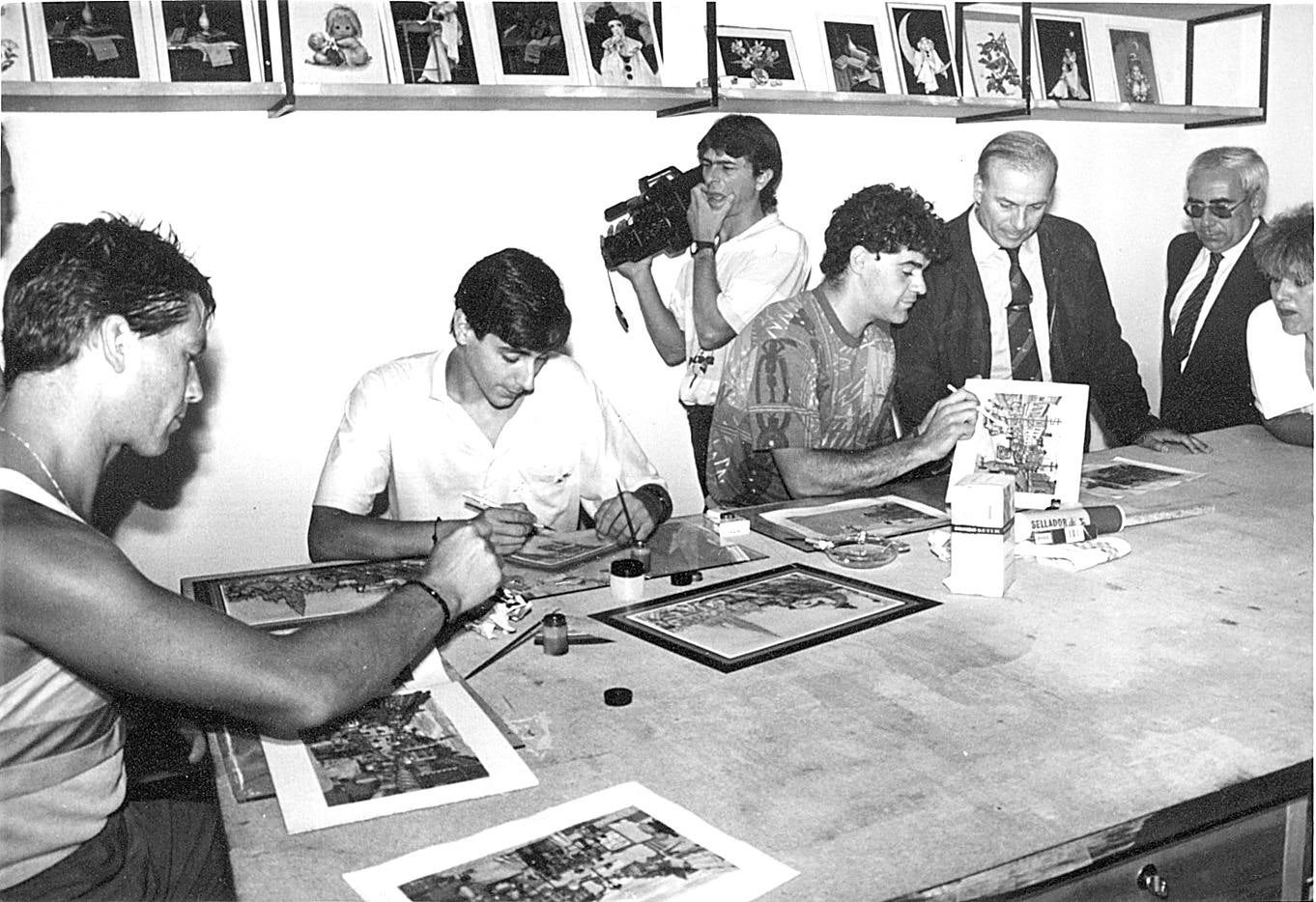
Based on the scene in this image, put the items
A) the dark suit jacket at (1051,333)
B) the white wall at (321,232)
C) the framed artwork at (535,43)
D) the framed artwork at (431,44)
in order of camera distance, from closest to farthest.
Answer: the white wall at (321,232) → the framed artwork at (431,44) → the framed artwork at (535,43) → the dark suit jacket at (1051,333)

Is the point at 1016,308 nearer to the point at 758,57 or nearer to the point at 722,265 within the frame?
the point at 722,265

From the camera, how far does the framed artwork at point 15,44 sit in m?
2.88

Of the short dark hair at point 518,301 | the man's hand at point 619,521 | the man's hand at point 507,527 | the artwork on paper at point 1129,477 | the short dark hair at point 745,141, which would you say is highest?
the short dark hair at point 745,141

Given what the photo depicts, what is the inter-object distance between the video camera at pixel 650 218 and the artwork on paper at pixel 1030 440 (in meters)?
1.31

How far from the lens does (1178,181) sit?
4.96m

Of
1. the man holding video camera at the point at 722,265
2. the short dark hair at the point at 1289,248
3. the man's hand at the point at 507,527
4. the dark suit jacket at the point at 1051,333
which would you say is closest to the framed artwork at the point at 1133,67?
the dark suit jacket at the point at 1051,333

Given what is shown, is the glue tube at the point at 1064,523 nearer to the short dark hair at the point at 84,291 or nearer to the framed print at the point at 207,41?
the short dark hair at the point at 84,291

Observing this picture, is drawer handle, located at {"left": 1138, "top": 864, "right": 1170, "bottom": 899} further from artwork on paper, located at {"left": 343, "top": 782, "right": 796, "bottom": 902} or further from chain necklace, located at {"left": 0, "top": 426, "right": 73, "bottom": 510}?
chain necklace, located at {"left": 0, "top": 426, "right": 73, "bottom": 510}

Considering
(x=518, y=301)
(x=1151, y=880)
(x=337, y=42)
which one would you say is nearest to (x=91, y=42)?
(x=337, y=42)

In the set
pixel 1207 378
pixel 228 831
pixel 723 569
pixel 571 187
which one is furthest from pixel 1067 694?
pixel 1207 378

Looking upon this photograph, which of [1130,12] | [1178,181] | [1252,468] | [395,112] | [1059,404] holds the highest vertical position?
[1130,12]

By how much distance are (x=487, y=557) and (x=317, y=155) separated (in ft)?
6.69

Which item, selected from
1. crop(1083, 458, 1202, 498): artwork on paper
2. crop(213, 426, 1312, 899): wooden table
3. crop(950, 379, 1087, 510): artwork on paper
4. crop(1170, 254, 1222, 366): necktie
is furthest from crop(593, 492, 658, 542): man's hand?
crop(1170, 254, 1222, 366): necktie

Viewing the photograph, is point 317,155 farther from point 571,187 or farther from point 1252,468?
point 1252,468
